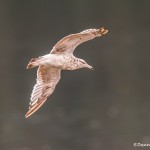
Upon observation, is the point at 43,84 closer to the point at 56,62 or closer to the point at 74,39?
the point at 56,62

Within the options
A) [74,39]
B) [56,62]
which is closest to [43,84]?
[56,62]

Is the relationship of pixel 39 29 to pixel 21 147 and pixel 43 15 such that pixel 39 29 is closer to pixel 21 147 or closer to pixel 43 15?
pixel 43 15

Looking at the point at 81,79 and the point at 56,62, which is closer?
the point at 56,62

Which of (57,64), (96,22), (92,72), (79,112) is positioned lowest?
(57,64)

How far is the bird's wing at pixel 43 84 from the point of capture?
11297 mm

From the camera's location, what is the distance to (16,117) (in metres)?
20.7

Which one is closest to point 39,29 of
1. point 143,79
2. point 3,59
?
point 3,59

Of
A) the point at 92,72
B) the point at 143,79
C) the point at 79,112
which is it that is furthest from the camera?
the point at 92,72

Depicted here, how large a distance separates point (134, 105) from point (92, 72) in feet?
12.2

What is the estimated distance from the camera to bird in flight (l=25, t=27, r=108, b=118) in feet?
34.5

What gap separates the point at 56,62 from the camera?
10891mm

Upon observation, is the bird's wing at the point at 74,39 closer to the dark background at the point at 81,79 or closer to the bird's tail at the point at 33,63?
the bird's tail at the point at 33,63

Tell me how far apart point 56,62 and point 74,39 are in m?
0.43

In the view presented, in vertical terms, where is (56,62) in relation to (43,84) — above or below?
above
